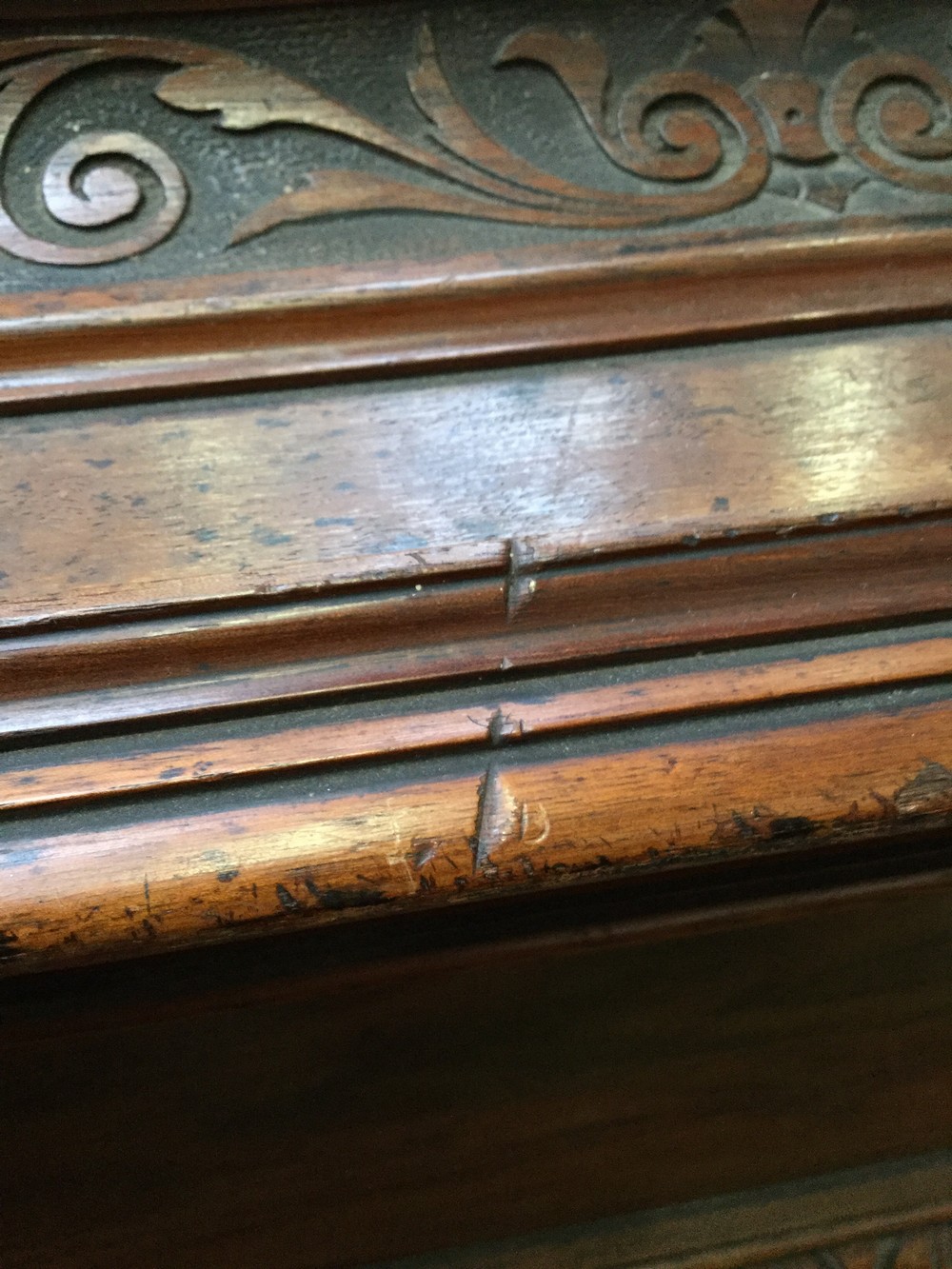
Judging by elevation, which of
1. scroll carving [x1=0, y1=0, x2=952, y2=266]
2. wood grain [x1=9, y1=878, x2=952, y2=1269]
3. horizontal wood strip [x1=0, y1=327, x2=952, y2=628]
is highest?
scroll carving [x1=0, y1=0, x2=952, y2=266]

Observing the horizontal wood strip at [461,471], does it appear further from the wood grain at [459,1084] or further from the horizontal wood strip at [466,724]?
the wood grain at [459,1084]

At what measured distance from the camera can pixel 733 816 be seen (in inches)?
14.3

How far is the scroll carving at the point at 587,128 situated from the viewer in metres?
0.43

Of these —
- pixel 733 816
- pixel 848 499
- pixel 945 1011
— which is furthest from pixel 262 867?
pixel 945 1011

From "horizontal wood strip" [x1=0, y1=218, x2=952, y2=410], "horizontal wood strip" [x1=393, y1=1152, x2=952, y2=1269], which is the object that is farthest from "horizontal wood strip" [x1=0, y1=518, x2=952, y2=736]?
"horizontal wood strip" [x1=393, y1=1152, x2=952, y2=1269]

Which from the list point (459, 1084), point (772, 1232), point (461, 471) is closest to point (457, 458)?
point (461, 471)

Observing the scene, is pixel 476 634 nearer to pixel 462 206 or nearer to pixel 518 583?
pixel 518 583

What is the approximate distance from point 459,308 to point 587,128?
12 centimetres

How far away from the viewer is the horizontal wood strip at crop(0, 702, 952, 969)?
1.10 ft

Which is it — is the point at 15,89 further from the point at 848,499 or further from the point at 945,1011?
the point at 945,1011

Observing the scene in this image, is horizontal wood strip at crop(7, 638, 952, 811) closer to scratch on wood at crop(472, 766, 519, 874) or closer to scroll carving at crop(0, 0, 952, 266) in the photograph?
scratch on wood at crop(472, 766, 519, 874)

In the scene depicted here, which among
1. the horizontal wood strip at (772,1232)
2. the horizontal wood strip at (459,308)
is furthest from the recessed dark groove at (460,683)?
the horizontal wood strip at (772,1232)

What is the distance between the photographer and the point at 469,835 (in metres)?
0.35

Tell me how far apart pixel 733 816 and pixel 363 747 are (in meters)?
0.14
